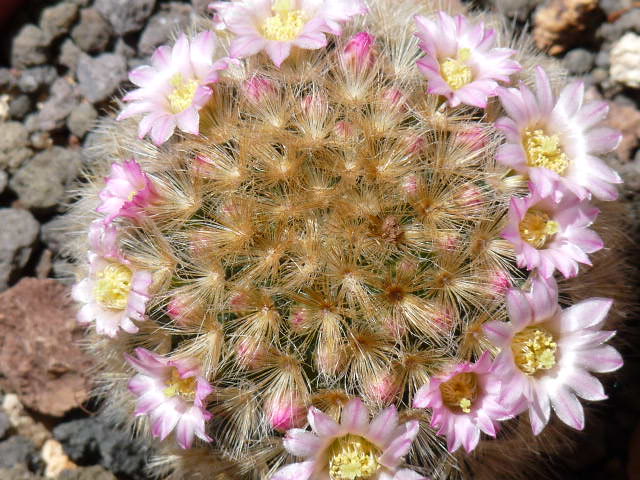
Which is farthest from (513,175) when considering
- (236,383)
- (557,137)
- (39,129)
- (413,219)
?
(39,129)

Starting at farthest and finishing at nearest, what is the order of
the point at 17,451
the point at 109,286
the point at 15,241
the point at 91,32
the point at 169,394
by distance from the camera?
the point at 91,32 → the point at 15,241 → the point at 17,451 → the point at 109,286 → the point at 169,394

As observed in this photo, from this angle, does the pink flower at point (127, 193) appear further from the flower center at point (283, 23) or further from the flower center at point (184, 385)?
the flower center at point (283, 23)

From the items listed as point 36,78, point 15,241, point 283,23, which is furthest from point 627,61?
point 15,241

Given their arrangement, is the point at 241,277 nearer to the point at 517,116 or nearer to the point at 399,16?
the point at 517,116

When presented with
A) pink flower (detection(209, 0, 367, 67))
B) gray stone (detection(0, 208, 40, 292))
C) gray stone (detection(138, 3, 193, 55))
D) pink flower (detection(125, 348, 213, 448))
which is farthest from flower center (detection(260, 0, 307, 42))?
gray stone (detection(0, 208, 40, 292))

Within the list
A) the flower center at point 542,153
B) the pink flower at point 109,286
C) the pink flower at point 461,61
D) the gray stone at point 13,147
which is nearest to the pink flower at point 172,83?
the pink flower at point 109,286

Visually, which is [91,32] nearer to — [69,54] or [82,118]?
[69,54]
